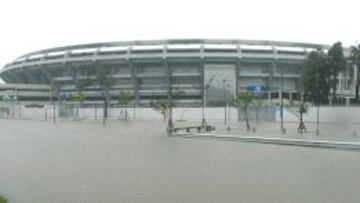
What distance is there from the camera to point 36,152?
17422 millimetres

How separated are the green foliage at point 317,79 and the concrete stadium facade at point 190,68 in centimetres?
2226

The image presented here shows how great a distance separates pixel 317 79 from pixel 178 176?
46.8 metres

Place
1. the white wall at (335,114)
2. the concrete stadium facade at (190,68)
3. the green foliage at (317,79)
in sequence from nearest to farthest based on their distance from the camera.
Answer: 1. the white wall at (335,114)
2. the green foliage at (317,79)
3. the concrete stadium facade at (190,68)

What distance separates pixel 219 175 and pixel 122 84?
2995 inches

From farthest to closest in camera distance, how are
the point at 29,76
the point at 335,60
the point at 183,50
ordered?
the point at 29,76
the point at 183,50
the point at 335,60

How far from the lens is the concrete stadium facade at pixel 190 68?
79.4 m

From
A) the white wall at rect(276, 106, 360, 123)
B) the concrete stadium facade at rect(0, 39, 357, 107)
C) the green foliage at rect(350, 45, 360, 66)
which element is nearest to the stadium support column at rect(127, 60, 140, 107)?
the concrete stadium facade at rect(0, 39, 357, 107)

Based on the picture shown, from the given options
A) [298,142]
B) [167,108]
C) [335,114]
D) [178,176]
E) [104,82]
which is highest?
[104,82]

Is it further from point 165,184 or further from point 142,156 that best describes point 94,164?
point 165,184

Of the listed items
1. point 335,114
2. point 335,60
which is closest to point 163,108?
point 335,114

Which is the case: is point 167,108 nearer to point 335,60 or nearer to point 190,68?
point 335,60

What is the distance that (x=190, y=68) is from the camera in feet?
271

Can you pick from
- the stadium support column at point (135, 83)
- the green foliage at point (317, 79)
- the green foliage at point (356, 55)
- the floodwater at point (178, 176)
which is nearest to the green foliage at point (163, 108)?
the green foliage at point (317, 79)

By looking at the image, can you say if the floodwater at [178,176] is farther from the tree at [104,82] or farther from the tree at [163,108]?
the tree at [104,82]
